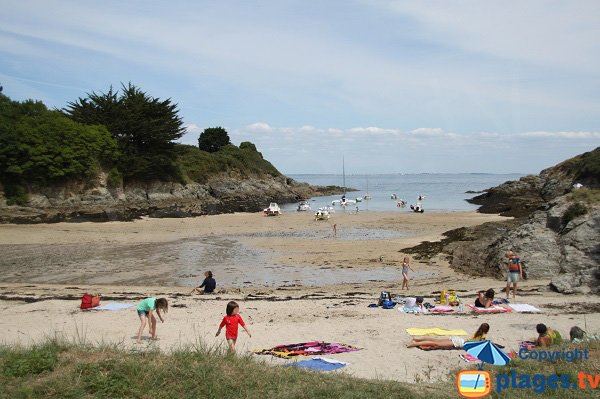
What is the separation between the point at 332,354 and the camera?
1016 cm

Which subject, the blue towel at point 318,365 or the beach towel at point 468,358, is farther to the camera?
the beach towel at point 468,358

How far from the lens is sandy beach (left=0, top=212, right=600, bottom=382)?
1160 centimetres

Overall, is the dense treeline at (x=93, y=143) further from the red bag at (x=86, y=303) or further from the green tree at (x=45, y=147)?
the red bag at (x=86, y=303)

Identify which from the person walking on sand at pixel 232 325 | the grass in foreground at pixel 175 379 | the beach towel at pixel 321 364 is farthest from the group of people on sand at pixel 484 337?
the person walking on sand at pixel 232 325

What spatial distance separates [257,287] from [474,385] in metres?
14.0

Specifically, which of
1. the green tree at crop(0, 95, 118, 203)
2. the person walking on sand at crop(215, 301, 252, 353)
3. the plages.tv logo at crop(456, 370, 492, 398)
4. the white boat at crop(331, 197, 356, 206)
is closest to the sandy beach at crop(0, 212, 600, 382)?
the person walking on sand at crop(215, 301, 252, 353)

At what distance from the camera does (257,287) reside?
20.3 metres

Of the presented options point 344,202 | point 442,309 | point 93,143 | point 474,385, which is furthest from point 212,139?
point 474,385

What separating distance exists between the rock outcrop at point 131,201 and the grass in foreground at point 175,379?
34.6 metres

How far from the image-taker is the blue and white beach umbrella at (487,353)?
28.5ft

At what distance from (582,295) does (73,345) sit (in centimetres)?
1511

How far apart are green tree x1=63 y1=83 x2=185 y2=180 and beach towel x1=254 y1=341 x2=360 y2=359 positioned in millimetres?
46607

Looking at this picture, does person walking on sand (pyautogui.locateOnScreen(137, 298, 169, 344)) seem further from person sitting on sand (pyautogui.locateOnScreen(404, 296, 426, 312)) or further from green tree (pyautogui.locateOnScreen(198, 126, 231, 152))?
green tree (pyautogui.locateOnScreen(198, 126, 231, 152))

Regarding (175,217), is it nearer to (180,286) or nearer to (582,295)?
(180,286)
